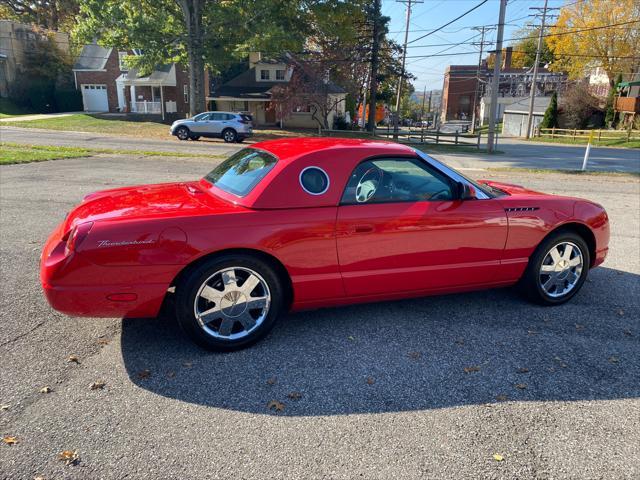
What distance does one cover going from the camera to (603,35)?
4866 centimetres

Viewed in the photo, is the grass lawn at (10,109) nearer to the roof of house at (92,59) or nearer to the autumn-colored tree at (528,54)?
the roof of house at (92,59)

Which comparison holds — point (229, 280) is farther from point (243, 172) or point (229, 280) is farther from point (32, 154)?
point (32, 154)

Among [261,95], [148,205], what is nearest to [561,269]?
[148,205]

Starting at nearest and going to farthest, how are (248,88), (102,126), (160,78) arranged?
(102,126) → (248,88) → (160,78)

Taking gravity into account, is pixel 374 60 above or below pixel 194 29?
below

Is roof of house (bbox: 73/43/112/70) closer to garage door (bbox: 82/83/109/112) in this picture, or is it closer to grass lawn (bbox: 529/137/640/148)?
garage door (bbox: 82/83/109/112)

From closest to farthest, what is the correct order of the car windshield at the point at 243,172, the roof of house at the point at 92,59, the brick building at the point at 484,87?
the car windshield at the point at 243,172 < the roof of house at the point at 92,59 < the brick building at the point at 484,87

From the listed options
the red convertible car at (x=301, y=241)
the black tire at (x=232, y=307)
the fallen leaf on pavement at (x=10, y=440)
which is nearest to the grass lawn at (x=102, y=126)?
the red convertible car at (x=301, y=241)

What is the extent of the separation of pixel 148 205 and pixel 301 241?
1229 millimetres

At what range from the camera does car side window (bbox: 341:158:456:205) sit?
150 inches

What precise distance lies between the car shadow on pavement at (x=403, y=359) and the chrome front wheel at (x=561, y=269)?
196 mm

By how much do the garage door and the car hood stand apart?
4888 centimetres

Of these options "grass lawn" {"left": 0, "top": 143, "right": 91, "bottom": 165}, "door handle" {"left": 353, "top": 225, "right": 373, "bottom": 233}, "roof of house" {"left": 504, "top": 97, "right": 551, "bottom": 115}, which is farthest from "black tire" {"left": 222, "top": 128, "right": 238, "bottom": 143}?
"roof of house" {"left": 504, "top": 97, "right": 551, "bottom": 115}

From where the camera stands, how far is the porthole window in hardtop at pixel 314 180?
3.66 m
